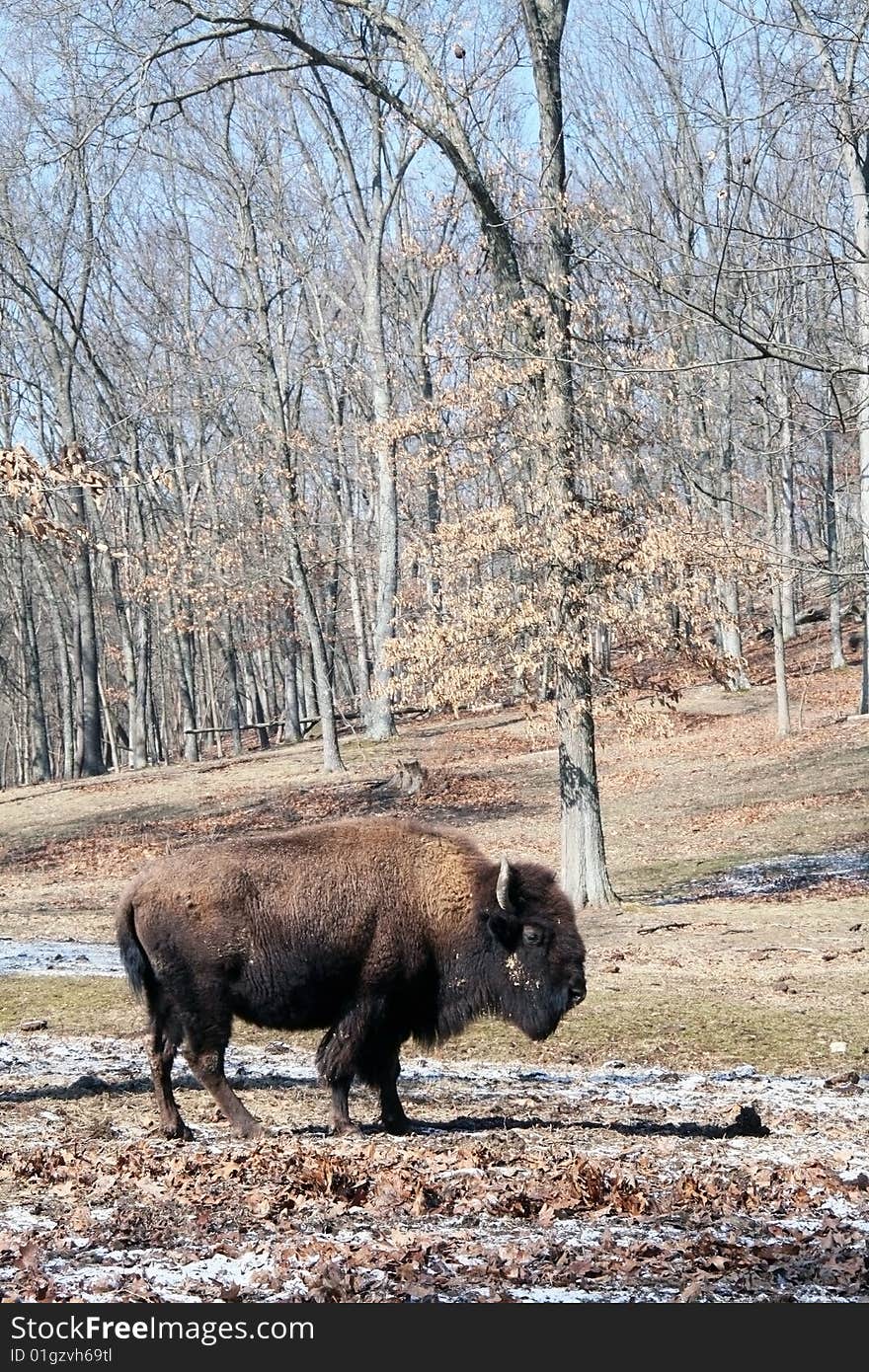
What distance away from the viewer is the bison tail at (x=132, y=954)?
8.87 metres

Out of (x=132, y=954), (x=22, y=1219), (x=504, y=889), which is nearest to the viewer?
(x=22, y=1219)

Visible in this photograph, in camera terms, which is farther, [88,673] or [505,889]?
[88,673]

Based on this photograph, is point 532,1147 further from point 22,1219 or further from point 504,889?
point 22,1219

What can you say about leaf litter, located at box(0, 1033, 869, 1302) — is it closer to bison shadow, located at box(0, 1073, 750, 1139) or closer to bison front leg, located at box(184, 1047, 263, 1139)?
bison shadow, located at box(0, 1073, 750, 1139)

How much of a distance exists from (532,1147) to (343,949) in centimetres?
169

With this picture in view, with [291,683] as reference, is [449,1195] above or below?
below

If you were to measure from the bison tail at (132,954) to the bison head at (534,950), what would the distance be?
221 centimetres

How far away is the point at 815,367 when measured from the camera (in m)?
9.75

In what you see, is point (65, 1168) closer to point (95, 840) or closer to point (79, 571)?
point (95, 840)

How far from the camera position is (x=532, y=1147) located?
27.3 ft

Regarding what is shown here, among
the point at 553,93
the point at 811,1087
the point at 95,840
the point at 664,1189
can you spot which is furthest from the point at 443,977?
the point at 95,840

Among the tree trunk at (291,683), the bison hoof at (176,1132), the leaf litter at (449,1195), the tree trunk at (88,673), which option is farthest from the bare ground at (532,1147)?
the tree trunk at (291,683)

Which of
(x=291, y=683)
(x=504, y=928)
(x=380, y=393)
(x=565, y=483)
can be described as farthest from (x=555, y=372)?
(x=291, y=683)

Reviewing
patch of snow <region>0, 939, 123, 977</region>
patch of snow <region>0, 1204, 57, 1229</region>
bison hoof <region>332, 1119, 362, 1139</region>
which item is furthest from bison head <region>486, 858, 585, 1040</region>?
patch of snow <region>0, 939, 123, 977</region>
